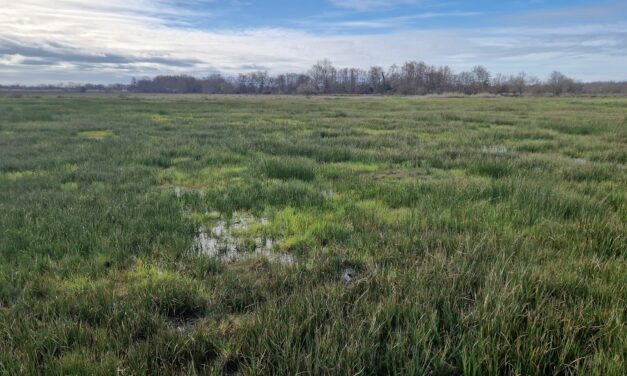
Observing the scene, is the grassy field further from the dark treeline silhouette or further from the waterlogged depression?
the dark treeline silhouette

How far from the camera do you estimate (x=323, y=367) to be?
280 centimetres

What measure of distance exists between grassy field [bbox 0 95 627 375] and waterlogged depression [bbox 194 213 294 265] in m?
0.04

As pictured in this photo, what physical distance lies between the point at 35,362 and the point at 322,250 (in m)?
3.17

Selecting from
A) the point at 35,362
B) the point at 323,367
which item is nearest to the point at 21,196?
the point at 35,362

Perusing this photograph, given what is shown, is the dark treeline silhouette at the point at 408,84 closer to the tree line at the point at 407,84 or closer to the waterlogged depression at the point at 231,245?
the tree line at the point at 407,84

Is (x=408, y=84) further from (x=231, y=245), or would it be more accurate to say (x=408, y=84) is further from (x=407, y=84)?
(x=231, y=245)

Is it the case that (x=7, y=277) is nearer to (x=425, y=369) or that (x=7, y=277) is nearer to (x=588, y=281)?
(x=425, y=369)

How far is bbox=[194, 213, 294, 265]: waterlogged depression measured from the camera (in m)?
5.29

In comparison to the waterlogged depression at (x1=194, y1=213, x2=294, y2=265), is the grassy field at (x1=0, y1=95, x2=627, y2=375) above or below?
above

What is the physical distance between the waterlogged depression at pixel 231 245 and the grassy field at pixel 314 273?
0.14 ft

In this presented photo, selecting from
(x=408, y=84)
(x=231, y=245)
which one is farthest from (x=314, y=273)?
(x=408, y=84)

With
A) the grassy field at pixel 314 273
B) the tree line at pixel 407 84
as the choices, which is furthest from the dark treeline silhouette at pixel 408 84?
the grassy field at pixel 314 273

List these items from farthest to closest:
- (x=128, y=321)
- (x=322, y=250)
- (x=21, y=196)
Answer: (x=21, y=196) → (x=322, y=250) → (x=128, y=321)

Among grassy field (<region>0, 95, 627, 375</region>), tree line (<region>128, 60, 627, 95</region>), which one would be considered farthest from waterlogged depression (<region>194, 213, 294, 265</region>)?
tree line (<region>128, 60, 627, 95</region>)
